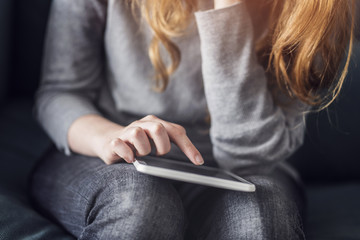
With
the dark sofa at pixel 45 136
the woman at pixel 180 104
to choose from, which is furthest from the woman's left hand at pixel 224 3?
the dark sofa at pixel 45 136

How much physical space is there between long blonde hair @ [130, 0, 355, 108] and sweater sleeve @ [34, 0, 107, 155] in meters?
0.10

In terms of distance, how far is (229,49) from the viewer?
563mm

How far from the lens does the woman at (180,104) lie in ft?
1.53

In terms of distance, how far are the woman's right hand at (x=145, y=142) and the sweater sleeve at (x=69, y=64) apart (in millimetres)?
158

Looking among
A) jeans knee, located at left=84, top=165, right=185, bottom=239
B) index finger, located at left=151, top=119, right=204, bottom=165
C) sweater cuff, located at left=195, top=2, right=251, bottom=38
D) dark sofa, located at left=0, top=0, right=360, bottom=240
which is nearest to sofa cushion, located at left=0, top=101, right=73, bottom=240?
dark sofa, located at left=0, top=0, right=360, bottom=240

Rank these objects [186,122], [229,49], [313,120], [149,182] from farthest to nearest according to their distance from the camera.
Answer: [313,120]
[186,122]
[229,49]
[149,182]

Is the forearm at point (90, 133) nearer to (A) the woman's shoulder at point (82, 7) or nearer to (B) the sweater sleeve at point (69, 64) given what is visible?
(B) the sweater sleeve at point (69, 64)

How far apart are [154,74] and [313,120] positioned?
0.38m

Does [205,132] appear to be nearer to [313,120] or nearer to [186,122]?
[186,122]

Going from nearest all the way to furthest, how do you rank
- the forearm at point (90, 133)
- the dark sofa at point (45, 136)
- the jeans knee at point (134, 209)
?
1. the jeans knee at point (134, 209)
2. the forearm at point (90, 133)
3. the dark sofa at point (45, 136)

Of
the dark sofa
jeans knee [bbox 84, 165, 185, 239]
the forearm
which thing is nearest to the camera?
jeans knee [bbox 84, 165, 185, 239]

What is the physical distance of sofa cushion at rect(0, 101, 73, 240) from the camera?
52 centimetres

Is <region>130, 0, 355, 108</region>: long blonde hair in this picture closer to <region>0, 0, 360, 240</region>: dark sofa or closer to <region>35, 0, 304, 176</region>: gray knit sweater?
<region>35, 0, 304, 176</region>: gray knit sweater

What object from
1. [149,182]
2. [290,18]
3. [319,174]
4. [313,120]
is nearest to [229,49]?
[290,18]
